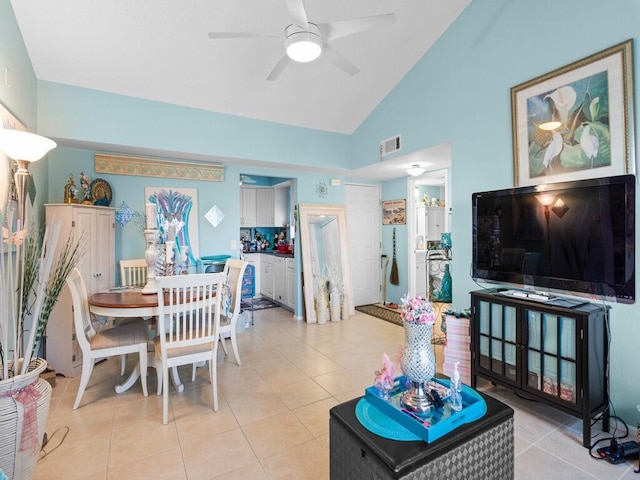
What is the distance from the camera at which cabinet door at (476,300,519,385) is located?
2.42 meters

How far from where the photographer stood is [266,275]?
639cm

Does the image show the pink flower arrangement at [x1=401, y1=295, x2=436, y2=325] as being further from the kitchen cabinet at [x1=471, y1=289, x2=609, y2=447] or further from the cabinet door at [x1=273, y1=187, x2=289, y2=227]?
the cabinet door at [x1=273, y1=187, x2=289, y2=227]

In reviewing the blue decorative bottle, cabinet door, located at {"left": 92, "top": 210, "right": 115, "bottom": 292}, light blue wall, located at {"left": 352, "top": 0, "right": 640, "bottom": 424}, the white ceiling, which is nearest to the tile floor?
the blue decorative bottle

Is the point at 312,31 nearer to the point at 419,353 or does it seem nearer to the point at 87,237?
the point at 419,353

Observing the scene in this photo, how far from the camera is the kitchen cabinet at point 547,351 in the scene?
6.63ft

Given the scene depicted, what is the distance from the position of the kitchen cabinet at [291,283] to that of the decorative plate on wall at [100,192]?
265 cm

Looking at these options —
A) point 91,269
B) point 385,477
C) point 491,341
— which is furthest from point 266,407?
point 91,269

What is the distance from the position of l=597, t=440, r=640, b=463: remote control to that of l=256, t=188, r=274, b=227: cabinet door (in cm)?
583

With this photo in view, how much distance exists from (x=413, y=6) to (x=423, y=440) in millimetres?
3506

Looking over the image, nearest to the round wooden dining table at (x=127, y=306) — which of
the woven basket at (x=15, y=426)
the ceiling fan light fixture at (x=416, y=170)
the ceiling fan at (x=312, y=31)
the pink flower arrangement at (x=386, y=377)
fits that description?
the woven basket at (x=15, y=426)

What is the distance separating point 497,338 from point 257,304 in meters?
4.39

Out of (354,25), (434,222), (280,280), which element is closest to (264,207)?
(280,280)

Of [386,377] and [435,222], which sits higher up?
[435,222]

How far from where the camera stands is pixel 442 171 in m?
5.01
